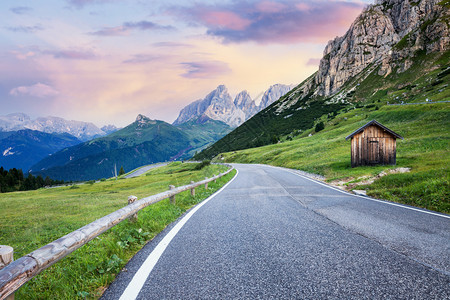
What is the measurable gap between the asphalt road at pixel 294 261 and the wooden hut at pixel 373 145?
26453mm

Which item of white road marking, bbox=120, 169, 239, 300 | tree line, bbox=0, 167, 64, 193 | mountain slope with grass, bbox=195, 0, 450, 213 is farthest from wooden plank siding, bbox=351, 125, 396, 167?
tree line, bbox=0, 167, 64, 193

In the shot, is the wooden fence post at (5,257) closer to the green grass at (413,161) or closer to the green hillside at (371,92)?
the green grass at (413,161)

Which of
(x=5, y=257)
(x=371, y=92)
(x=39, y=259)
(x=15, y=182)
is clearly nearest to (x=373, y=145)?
(x=39, y=259)

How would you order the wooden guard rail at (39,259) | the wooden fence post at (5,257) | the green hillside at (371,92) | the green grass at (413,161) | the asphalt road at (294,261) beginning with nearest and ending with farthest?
the wooden guard rail at (39,259), the wooden fence post at (5,257), the asphalt road at (294,261), the green grass at (413,161), the green hillside at (371,92)

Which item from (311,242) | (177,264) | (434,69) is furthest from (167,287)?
(434,69)

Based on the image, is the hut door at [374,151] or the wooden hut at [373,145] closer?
the wooden hut at [373,145]

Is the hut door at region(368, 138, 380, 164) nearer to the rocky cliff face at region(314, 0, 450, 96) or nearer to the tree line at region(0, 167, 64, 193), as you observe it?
the tree line at region(0, 167, 64, 193)

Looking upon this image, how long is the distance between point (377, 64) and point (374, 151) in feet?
526

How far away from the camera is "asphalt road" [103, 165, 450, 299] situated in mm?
3078

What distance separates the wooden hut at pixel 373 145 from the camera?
3033 centimetres

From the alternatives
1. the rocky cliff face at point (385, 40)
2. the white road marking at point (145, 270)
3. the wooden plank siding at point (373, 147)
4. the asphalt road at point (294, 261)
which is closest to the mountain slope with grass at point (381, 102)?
the rocky cliff face at point (385, 40)

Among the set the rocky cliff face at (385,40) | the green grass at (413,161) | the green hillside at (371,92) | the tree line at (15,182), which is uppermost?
the rocky cliff face at (385,40)

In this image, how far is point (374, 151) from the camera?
1212 inches

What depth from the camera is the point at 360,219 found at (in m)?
7.13
